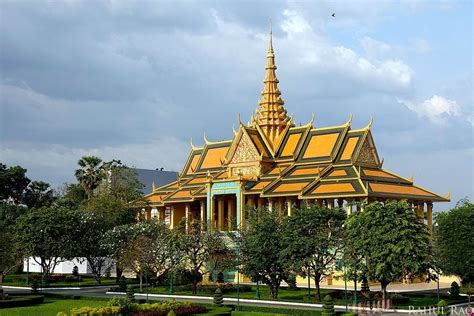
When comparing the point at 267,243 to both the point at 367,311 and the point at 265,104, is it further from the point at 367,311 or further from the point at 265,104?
the point at 265,104

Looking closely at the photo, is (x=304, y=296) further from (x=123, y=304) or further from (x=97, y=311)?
(x=97, y=311)

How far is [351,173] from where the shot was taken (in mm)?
51562

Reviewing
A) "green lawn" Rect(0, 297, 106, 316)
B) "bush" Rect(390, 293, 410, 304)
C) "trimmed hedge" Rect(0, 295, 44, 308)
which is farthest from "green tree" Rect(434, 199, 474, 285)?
"trimmed hedge" Rect(0, 295, 44, 308)

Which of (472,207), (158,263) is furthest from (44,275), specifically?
(472,207)

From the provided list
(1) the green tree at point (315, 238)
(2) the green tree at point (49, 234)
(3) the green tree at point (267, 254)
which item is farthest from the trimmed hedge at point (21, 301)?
(1) the green tree at point (315, 238)

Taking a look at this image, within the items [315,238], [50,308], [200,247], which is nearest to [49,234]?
[200,247]

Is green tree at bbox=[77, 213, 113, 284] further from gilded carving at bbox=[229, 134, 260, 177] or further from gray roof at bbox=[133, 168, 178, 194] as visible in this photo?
gray roof at bbox=[133, 168, 178, 194]

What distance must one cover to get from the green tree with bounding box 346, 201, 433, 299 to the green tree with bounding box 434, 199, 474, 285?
10739 millimetres

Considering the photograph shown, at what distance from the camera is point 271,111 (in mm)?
63844

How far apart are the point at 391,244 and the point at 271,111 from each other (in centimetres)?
3130

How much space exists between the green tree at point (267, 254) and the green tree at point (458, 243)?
36.9 feet

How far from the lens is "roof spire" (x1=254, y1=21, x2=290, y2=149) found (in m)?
63.1

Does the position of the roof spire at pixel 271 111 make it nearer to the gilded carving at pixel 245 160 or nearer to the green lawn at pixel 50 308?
the gilded carving at pixel 245 160

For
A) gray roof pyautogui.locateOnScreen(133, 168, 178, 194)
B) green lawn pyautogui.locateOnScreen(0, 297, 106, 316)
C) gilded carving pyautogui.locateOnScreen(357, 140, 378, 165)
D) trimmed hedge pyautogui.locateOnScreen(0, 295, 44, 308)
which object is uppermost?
gray roof pyautogui.locateOnScreen(133, 168, 178, 194)
